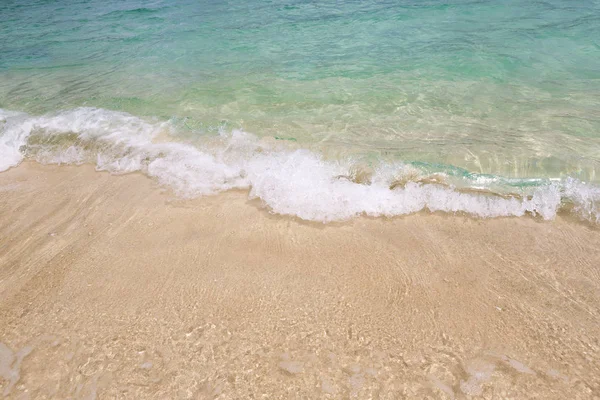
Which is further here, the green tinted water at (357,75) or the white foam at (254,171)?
the green tinted water at (357,75)

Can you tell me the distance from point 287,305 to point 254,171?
187cm

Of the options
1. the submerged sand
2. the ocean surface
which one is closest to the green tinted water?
the ocean surface

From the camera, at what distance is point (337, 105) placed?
5.69 m

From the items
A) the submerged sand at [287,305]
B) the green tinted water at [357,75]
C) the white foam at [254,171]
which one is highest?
the green tinted water at [357,75]

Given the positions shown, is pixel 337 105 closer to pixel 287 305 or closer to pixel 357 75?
pixel 357 75

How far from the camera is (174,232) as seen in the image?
3373 mm

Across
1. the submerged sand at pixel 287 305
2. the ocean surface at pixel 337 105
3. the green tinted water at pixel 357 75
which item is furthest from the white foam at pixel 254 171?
the green tinted water at pixel 357 75

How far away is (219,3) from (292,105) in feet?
26.6

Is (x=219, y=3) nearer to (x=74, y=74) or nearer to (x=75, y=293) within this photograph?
(x=74, y=74)

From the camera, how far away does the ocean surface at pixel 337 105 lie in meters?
3.87

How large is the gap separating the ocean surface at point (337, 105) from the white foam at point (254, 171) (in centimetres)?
2

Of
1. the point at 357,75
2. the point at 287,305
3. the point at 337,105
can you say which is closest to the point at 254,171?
the point at 287,305

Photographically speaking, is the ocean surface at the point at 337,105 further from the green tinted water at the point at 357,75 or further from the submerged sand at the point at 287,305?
the submerged sand at the point at 287,305

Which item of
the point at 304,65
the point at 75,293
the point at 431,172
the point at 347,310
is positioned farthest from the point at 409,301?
the point at 304,65
